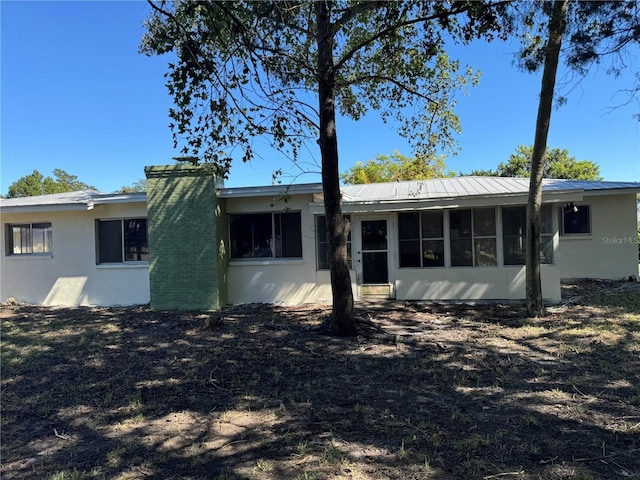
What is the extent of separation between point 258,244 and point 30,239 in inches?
295

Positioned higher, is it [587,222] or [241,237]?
[587,222]

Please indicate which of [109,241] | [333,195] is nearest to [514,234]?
[333,195]

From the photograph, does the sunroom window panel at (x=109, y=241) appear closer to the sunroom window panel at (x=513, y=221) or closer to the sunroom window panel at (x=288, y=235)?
the sunroom window panel at (x=288, y=235)

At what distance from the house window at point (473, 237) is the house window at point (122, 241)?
873 cm

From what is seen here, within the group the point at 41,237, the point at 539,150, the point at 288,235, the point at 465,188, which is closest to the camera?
the point at 539,150

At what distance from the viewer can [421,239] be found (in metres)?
11.3

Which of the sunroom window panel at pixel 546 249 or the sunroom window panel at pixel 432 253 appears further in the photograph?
the sunroom window panel at pixel 432 253

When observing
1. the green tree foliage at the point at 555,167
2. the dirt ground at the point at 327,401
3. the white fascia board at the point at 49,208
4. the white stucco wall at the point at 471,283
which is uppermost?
the green tree foliage at the point at 555,167

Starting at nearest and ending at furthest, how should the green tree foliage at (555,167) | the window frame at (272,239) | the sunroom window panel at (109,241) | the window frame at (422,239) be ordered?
the window frame at (422,239) → the window frame at (272,239) → the sunroom window panel at (109,241) → the green tree foliage at (555,167)

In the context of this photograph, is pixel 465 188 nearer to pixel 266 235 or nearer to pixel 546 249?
pixel 546 249

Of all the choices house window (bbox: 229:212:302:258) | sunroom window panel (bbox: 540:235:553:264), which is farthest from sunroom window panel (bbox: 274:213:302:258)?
sunroom window panel (bbox: 540:235:553:264)

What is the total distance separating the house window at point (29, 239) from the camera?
1285 cm

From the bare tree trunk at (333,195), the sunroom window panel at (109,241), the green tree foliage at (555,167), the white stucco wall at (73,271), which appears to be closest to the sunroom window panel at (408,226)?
the bare tree trunk at (333,195)

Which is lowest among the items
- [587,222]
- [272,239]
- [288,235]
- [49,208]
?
[272,239]
